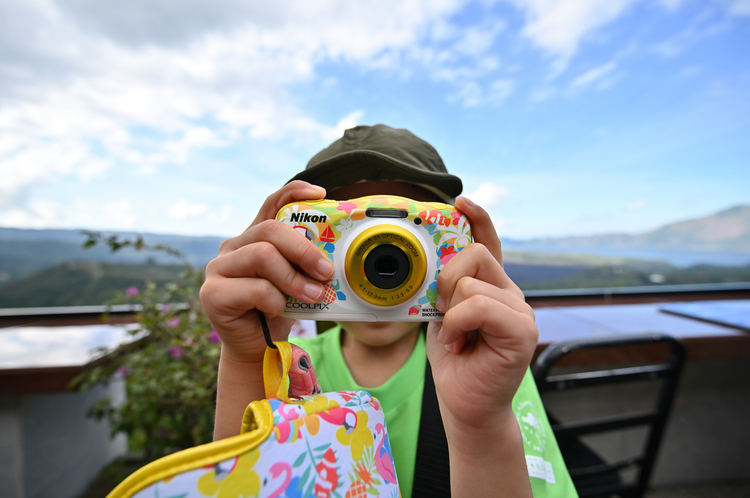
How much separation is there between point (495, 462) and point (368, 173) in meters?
0.60

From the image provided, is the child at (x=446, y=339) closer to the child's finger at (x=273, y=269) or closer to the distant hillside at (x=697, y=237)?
the child's finger at (x=273, y=269)

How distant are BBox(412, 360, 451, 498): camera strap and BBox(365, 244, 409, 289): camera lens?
343 millimetres

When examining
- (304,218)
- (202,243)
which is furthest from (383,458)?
(202,243)

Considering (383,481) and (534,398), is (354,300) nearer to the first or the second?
(383,481)

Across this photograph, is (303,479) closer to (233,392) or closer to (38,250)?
(233,392)

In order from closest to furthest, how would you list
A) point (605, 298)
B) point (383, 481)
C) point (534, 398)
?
point (383, 481)
point (534, 398)
point (605, 298)

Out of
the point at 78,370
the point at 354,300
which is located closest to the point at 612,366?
the point at 354,300

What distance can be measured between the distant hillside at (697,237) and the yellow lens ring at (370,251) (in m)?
2.70

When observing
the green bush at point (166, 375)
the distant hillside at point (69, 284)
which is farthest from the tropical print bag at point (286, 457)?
the distant hillside at point (69, 284)

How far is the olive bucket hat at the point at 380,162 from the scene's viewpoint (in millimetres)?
800

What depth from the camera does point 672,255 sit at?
2932 mm

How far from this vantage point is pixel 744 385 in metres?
2.25

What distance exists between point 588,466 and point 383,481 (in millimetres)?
1161

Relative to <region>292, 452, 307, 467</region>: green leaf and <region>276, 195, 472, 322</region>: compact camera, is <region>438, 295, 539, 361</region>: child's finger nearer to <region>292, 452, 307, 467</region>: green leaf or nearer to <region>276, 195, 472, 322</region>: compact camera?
<region>276, 195, 472, 322</region>: compact camera
